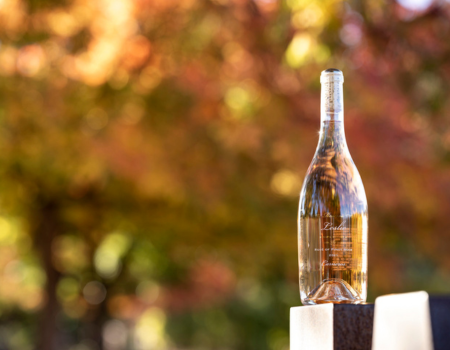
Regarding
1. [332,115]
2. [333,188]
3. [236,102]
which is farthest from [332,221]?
[236,102]

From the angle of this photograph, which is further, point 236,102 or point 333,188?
point 236,102

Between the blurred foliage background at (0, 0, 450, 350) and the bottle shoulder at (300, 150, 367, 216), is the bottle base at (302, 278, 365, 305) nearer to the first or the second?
the bottle shoulder at (300, 150, 367, 216)

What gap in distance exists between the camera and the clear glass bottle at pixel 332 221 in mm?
1482

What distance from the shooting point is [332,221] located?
59.5 inches

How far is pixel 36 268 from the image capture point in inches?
552

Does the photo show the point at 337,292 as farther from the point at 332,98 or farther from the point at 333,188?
the point at 332,98

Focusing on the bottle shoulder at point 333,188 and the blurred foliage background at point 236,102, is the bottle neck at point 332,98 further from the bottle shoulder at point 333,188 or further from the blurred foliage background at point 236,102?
the blurred foliage background at point 236,102

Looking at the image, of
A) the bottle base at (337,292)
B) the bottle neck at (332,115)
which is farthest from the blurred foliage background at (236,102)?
the bottle base at (337,292)

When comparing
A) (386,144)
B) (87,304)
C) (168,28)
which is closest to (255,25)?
(168,28)

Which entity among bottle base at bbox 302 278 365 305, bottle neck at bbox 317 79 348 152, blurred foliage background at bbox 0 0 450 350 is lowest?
bottle base at bbox 302 278 365 305

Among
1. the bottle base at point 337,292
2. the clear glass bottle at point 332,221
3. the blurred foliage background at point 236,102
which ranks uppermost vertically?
the blurred foliage background at point 236,102

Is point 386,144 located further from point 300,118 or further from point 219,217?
point 219,217

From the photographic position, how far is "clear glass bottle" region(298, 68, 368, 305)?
148cm

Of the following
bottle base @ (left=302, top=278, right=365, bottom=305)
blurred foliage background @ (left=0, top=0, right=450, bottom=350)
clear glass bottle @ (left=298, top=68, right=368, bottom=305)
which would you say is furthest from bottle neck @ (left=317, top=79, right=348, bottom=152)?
blurred foliage background @ (left=0, top=0, right=450, bottom=350)
